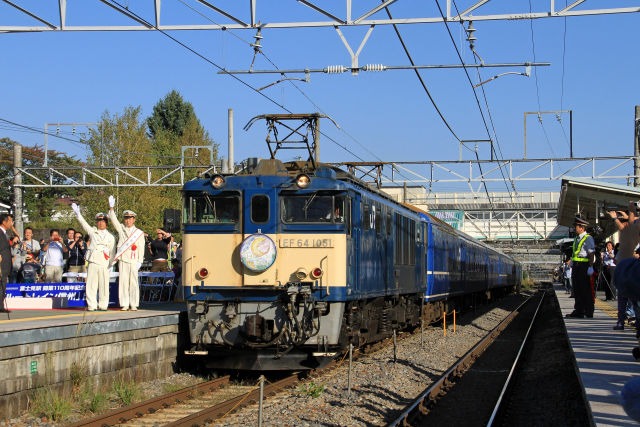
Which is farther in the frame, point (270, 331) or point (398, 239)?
point (398, 239)

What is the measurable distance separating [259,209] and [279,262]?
87 cm

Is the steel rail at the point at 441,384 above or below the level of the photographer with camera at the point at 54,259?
below

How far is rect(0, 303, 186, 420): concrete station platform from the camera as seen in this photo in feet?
26.7

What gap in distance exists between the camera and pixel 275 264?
11039 mm

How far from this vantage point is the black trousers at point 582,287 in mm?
15648

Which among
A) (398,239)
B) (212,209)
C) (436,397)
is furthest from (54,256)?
(436,397)

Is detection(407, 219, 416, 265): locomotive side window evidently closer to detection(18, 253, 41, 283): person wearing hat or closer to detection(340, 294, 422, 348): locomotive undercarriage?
detection(340, 294, 422, 348): locomotive undercarriage

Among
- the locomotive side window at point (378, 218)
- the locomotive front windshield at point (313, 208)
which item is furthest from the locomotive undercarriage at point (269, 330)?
the locomotive side window at point (378, 218)

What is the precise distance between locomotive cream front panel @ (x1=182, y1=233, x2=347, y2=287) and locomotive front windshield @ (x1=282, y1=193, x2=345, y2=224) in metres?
0.25

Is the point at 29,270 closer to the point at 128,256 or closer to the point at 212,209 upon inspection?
the point at 128,256

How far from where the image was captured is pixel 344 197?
37.0ft

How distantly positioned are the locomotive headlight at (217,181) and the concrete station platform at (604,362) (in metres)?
5.45

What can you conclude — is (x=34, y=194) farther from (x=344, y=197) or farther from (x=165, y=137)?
(x=344, y=197)

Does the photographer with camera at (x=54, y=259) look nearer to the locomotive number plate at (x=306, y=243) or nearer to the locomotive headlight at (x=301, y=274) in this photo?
the locomotive number plate at (x=306, y=243)
